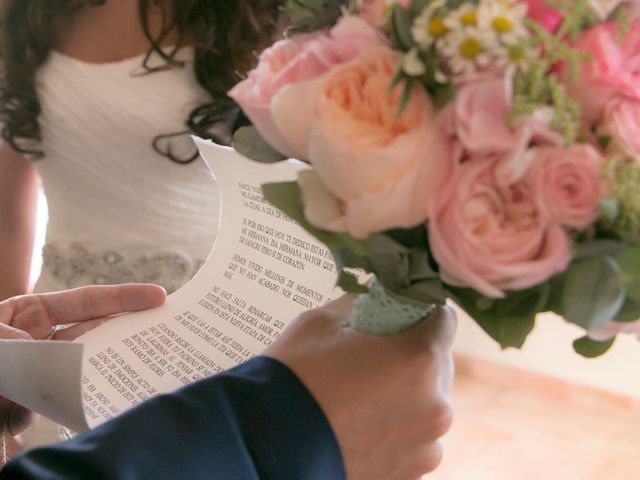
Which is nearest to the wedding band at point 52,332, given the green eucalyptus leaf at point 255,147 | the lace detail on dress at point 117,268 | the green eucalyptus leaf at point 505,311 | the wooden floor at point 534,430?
the lace detail on dress at point 117,268

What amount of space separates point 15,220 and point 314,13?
83cm

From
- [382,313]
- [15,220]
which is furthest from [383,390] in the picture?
[15,220]

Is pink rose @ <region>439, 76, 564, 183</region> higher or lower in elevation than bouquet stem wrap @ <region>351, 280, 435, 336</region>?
higher

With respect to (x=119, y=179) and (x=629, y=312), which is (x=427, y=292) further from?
(x=119, y=179)

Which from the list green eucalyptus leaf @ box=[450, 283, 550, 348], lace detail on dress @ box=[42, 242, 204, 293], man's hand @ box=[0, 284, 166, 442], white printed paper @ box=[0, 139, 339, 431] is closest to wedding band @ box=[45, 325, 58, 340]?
man's hand @ box=[0, 284, 166, 442]

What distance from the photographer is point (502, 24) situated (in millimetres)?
307

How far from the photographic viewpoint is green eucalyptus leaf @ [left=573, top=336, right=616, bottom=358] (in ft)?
1.36

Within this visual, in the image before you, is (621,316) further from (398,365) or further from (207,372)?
(207,372)

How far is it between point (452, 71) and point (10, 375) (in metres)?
0.41

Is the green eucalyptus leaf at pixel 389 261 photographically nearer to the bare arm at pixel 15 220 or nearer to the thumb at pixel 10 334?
the thumb at pixel 10 334

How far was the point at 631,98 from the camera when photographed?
33 centimetres

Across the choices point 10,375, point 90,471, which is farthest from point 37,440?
point 90,471

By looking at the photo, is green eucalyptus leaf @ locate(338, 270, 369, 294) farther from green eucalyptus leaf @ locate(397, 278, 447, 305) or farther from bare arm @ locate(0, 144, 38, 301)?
bare arm @ locate(0, 144, 38, 301)

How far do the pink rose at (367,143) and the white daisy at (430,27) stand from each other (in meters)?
0.02
